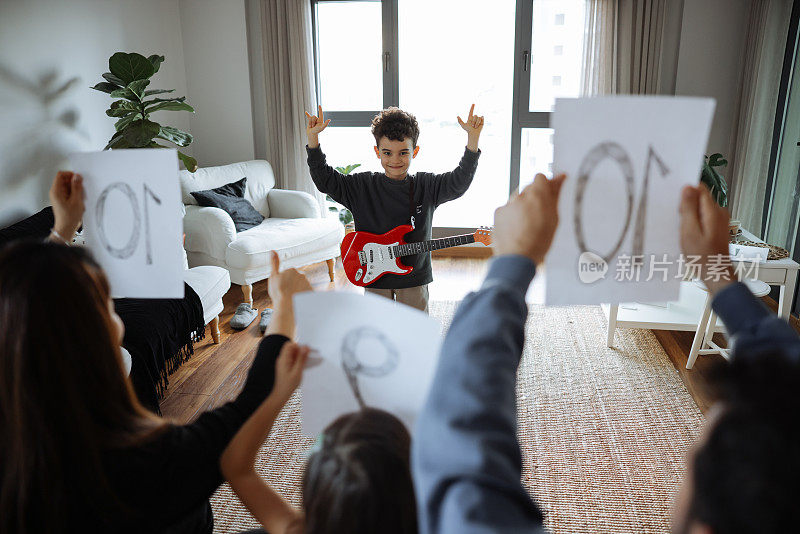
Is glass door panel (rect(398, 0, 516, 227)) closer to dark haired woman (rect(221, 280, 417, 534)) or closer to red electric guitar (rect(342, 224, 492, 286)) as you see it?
red electric guitar (rect(342, 224, 492, 286))

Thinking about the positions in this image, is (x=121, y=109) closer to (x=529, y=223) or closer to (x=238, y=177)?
(x=238, y=177)

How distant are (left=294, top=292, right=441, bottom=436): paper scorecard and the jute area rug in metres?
1.21

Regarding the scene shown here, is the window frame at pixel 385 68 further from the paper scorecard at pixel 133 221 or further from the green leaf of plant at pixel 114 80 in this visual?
the paper scorecard at pixel 133 221

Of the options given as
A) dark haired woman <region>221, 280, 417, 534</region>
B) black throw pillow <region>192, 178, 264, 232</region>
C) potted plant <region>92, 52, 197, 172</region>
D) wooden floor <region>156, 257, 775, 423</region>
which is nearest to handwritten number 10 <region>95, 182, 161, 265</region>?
dark haired woman <region>221, 280, 417, 534</region>

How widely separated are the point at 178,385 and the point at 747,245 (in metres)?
2.78

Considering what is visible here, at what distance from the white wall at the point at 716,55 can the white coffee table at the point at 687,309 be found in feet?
4.86

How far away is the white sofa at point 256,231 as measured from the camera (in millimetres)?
3195

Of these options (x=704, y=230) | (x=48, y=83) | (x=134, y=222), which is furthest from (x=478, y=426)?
(x=48, y=83)

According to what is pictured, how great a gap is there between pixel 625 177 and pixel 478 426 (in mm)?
388

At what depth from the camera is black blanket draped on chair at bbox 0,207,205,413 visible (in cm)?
199

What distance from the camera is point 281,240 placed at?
132 inches

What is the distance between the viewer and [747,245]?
261 centimetres

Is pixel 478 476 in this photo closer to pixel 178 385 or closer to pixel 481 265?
pixel 178 385

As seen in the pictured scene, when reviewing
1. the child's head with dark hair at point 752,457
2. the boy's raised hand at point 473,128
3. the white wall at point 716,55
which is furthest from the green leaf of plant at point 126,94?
the white wall at point 716,55
